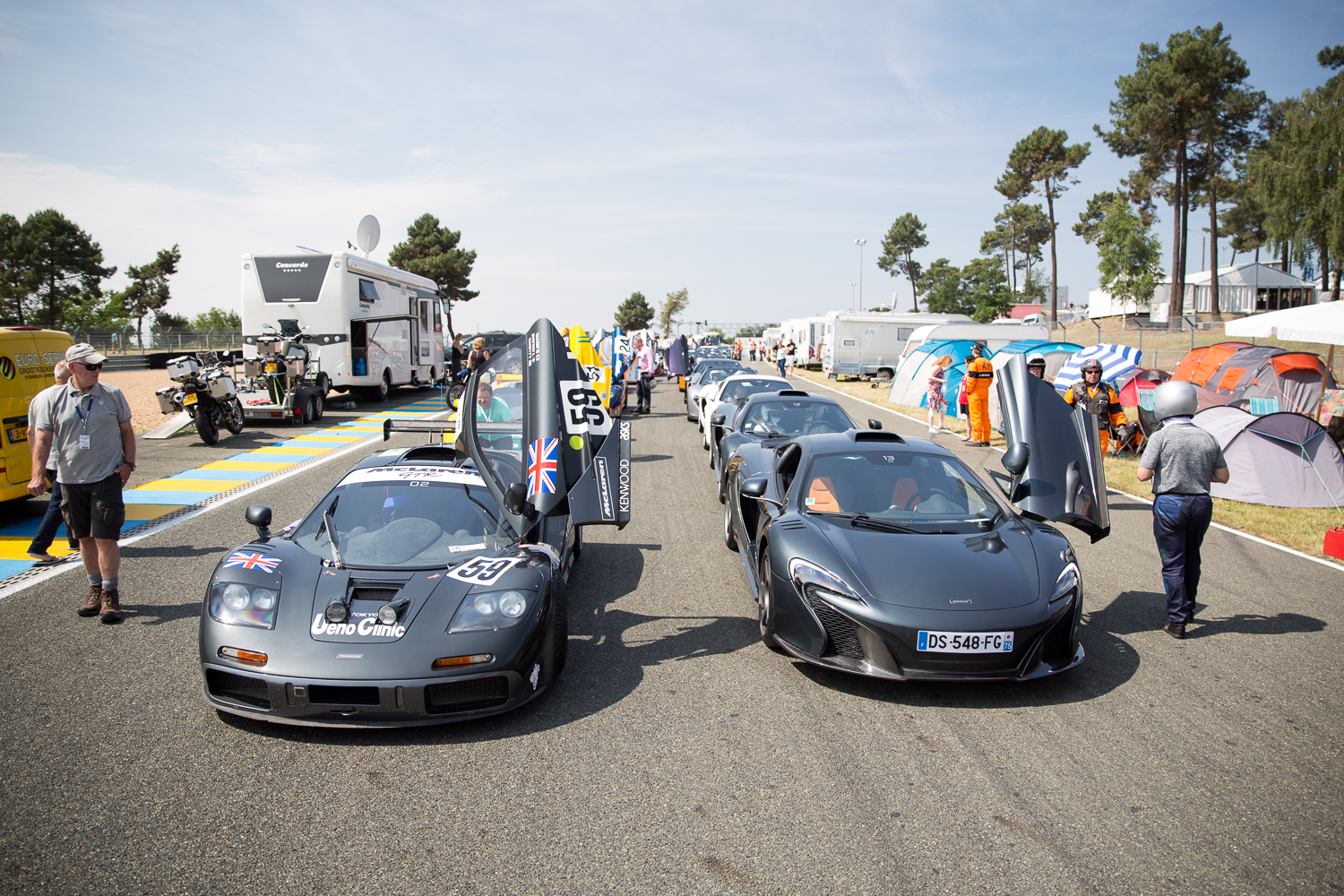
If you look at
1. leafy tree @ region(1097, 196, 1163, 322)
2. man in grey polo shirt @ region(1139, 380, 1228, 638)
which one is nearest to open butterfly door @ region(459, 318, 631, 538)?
man in grey polo shirt @ region(1139, 380, 1228, 638)

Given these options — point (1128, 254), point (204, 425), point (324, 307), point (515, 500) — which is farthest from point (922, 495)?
point (1128, 254)

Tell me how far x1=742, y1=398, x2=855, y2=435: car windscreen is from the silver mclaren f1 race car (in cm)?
397

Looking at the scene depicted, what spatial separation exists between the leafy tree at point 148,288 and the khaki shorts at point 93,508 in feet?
218

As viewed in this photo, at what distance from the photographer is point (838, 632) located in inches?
166

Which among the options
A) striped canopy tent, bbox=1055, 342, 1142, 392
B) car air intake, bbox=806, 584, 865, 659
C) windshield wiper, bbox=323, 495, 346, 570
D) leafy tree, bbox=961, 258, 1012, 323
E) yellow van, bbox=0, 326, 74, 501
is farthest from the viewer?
leafy tree, bbox=961, 258, 1012, 323

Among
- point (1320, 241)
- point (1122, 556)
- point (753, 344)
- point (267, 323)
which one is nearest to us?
point (1122, 556)

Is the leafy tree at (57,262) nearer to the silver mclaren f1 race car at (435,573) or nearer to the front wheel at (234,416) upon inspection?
the front wheel at (234,416)

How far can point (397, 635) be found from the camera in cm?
376

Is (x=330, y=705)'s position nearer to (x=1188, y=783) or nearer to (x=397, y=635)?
(x=397, y=635)

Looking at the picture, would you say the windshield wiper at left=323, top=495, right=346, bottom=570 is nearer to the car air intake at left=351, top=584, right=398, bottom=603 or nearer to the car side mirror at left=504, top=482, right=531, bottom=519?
the car air intake at left=351, top=584, right=398, bottom=603

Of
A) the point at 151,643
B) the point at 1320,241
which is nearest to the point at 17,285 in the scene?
the point at 151,643

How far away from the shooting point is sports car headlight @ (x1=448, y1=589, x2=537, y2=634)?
3885 millimetres

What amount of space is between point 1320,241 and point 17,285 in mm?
76871

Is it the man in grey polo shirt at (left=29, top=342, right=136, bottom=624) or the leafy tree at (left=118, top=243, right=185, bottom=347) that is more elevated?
the leafy tree at (left=118, top=243, right=185, bottom=347)
